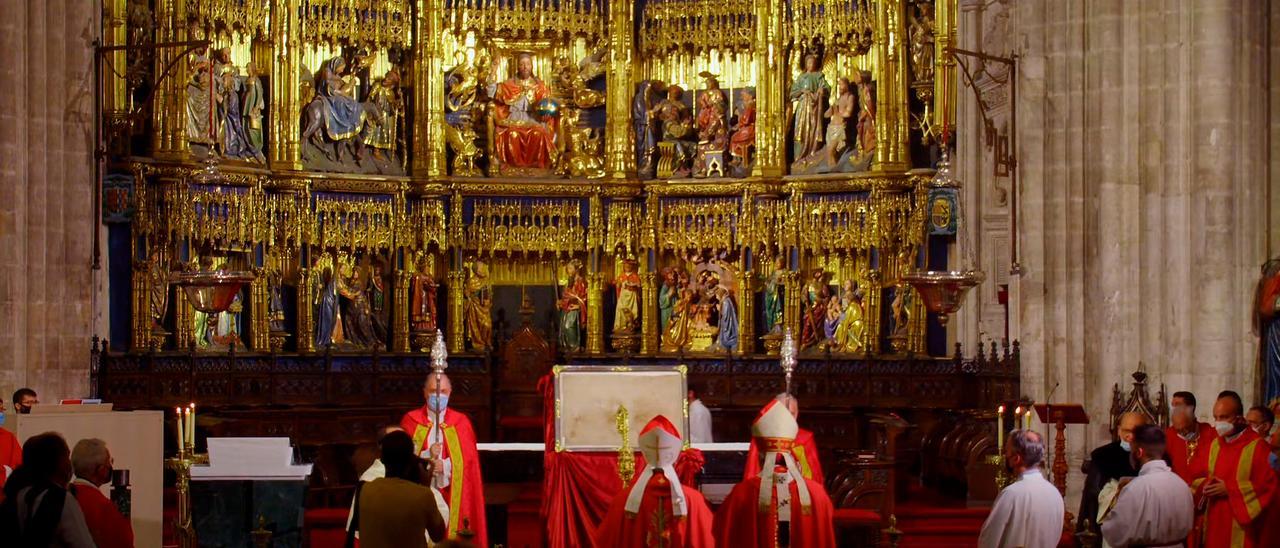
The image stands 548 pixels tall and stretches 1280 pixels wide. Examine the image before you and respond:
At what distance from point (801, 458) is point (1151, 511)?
11.0ft

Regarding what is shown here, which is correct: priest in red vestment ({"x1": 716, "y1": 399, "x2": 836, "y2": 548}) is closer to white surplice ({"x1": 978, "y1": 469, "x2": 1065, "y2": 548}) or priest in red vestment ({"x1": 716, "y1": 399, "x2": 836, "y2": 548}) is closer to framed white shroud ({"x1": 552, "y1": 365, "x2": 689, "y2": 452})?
framed white shroud ({"x1": 552, "y1": 365, "x2": 689, "y2": 452})

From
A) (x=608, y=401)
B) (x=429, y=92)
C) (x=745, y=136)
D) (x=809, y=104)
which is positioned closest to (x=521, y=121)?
(x=429, y=92)

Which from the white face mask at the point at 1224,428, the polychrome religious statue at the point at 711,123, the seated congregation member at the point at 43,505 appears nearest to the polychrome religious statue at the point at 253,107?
the polychrome religious statue at the point at 711,123

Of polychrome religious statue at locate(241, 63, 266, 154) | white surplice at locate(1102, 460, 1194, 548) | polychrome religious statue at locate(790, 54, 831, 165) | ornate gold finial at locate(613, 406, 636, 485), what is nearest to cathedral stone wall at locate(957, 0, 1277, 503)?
polychrome religious statue at locate(790, 54, 831, 165)

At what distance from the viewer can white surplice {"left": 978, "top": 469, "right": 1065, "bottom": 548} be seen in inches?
398

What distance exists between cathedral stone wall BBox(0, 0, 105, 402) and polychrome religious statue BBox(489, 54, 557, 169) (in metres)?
5.69

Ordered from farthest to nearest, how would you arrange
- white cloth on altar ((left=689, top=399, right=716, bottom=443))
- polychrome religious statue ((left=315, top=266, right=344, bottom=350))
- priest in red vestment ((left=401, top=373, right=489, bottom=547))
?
polychrome religious statue ((left=315, top=266, right=344, bottom=350))
white cloth on altar ((left=689, top=399, right=716, bottom=443))
priest in red vestment ((left=401, top=373, right=489, bottom=547))

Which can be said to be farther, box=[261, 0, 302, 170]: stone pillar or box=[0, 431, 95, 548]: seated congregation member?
box=[261, 0, 302, 170]: stone pillar

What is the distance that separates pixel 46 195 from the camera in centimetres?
1958

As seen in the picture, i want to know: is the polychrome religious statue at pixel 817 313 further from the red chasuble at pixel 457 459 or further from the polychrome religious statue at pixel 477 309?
the red chasuble at pixel 457 459

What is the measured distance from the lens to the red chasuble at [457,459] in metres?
14.6

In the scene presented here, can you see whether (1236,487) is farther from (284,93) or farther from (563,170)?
(284,93)

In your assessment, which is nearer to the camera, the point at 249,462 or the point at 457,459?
the point at 249,462

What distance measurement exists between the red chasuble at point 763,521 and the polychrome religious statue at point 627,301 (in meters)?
10.8
